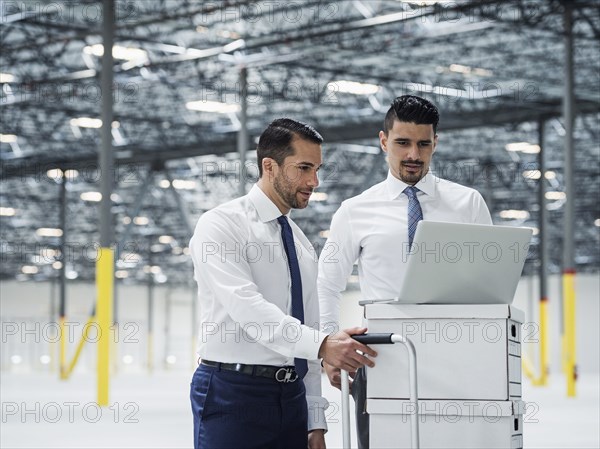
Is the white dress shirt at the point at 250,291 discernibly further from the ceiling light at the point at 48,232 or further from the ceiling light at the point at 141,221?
the ceiling light at the point at 48,232

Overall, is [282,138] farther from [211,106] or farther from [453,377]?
[211,106]

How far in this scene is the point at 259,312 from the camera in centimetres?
384

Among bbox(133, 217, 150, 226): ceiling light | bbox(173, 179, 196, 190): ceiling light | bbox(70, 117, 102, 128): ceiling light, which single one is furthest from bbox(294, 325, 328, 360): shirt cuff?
bbox(133, 217, 150, 226): ceiling light

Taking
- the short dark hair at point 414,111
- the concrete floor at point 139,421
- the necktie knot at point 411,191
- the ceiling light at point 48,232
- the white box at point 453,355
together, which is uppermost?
the ceiling light at point 48,232

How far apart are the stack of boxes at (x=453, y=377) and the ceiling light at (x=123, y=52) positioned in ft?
64.6

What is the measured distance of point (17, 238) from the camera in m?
49.9

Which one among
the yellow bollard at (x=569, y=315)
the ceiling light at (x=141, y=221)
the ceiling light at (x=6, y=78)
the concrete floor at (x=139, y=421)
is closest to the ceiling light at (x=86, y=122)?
the ceiling light at (x=6, y=78)

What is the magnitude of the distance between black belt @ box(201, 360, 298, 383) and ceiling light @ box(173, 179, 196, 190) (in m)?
33.5

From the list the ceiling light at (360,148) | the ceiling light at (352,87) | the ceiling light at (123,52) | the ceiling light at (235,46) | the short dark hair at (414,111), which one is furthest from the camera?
the ceiling light at (360,148)

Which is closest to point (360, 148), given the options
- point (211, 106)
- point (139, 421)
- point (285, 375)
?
point (211, 106)

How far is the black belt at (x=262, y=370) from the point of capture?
400 centimetres

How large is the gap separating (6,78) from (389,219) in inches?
881

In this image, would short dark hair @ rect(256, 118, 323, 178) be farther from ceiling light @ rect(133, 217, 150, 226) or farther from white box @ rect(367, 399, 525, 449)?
ceiling light @ rect(133, 217, 150, 226)

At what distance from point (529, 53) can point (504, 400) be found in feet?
68.9
